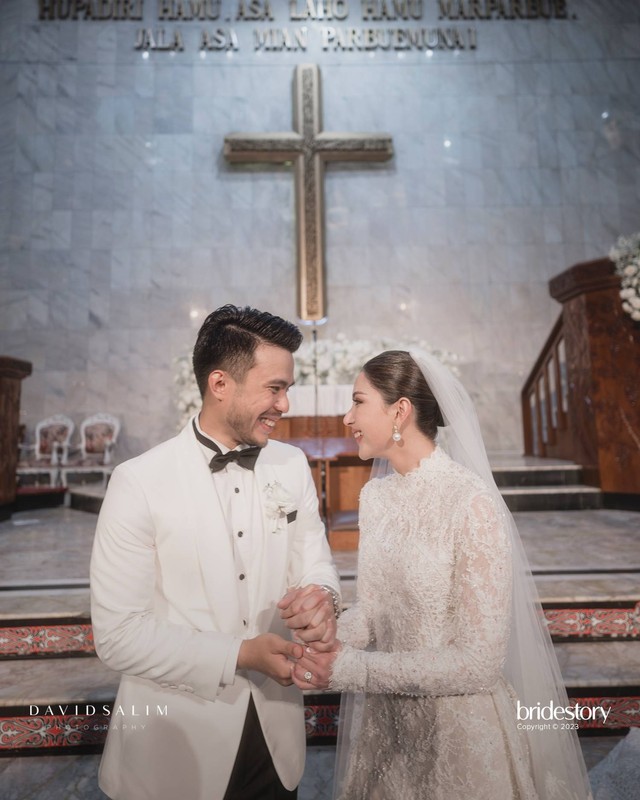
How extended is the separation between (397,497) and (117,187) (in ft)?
30.1

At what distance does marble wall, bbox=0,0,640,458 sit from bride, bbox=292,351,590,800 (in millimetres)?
7224

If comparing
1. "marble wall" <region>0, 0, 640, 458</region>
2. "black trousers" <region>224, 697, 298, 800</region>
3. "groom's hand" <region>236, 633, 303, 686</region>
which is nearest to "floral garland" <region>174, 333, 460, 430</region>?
"marble wall" <region>0, 0, 640, 458</region>

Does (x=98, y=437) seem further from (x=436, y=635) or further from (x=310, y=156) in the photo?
(x=436, y=635)

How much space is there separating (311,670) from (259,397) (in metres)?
0.77

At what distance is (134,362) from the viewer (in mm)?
8797

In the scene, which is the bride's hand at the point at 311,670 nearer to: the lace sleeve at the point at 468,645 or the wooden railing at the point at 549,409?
the lace sleeve at the point at 468,645

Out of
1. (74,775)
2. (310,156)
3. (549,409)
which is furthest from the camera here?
(310,156)

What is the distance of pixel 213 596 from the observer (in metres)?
1.44

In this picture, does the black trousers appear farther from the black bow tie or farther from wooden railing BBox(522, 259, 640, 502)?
wooden railing BBox(522, 259, 640, 502)

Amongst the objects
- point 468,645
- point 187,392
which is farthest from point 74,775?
point 187,392

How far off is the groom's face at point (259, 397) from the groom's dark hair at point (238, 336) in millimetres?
23

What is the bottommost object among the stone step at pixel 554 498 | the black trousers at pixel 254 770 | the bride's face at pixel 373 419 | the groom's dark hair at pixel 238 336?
the black trousers at pixel 254 770

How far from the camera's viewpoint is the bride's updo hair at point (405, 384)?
1.78 metres

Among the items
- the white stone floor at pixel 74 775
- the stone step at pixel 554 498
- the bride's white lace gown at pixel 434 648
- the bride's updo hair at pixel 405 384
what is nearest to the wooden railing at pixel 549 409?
the stone step at pixel 554 498
